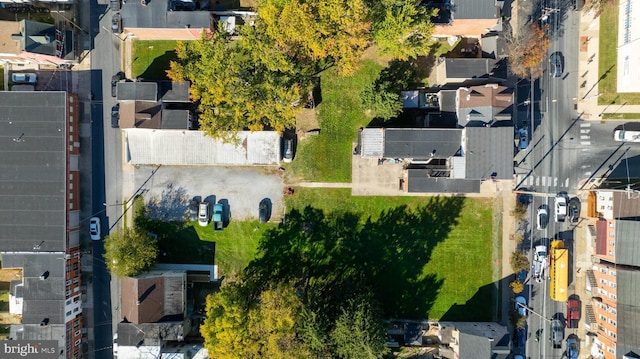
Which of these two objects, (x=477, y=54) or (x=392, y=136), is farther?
(x=477, y=54)

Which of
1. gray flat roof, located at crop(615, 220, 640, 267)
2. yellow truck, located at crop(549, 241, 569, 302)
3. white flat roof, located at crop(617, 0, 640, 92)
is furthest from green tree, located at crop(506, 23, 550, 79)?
yellow truck, located at crop(549, 241, 569, 302)

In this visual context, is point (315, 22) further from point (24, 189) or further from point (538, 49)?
point (24, 189)

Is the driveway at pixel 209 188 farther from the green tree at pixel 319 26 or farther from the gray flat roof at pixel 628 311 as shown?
the gray flat roof at pixel 628 311

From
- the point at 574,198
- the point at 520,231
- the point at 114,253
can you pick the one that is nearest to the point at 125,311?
the point at 114,253

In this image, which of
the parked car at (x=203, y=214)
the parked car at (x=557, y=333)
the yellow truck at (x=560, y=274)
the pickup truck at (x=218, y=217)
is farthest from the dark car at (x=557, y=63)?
the parked car at (x=203, y=214)

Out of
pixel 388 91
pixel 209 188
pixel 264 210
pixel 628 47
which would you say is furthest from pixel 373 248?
pixel 628 47

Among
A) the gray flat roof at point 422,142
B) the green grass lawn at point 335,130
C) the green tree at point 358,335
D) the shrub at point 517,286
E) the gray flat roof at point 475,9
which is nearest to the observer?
the green tree at point 358,335
